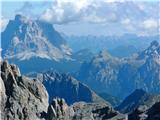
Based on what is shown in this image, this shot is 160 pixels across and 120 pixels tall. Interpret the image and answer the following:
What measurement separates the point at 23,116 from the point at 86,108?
3646 cm

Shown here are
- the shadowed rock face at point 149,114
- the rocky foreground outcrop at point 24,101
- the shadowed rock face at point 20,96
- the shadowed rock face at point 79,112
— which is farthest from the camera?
the shadowed rock face at point 79,112

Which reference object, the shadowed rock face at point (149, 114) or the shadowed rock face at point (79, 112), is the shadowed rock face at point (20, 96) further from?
the shadowed rock face at point (149, 114)

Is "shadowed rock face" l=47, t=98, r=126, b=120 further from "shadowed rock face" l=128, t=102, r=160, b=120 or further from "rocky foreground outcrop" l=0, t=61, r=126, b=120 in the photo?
"shadowed rock face" l=128, t=102, r=160, b=120

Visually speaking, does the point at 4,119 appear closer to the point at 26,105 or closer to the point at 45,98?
the point at 26,105

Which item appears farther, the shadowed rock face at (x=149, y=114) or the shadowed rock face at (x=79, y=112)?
the shadowed rock face at (x=79, y=112)

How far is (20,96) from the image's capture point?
119375 millimetres

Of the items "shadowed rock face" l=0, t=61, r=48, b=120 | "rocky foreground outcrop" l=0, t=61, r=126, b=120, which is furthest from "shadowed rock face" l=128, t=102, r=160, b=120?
"shadowed rock face" l=0, t=61, r=48, b=120

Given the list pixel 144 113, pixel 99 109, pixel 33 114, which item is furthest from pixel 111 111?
pixel 33 114

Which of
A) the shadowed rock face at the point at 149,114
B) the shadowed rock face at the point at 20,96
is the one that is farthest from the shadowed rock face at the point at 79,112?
the shadowed rock face at the point at 20,96

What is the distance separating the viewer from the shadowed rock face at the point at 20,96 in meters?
117

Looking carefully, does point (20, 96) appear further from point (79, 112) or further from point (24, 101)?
point (79, 112)

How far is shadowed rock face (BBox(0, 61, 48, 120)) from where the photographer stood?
382 ft

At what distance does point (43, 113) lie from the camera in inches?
4751

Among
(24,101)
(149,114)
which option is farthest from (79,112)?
(149,114)
